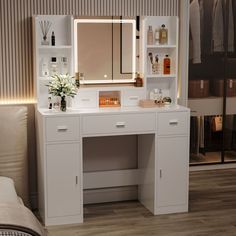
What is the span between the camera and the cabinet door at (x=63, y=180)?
169 inches

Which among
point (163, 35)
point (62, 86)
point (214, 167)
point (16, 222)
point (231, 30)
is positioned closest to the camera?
point (16, 222)

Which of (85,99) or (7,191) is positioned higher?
(85,99)

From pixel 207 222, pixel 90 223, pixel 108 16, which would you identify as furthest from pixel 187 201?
pixel 108 16

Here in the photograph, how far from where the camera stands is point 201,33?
5984mm

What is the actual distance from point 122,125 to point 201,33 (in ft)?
6.89

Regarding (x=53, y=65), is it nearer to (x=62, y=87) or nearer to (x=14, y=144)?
(x=62, y=87)

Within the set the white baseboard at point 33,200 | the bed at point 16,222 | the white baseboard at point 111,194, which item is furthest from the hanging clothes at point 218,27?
the bed at point 16,222

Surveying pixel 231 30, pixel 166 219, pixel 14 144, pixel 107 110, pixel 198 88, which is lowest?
pixel 166 219

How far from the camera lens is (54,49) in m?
4.60

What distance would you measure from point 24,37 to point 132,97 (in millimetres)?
1121

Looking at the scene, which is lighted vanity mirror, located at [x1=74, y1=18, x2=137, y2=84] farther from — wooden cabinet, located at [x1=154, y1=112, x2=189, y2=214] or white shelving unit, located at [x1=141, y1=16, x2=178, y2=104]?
wooden cabinet, located at [x1=154, y1=112, x2=189, y2=214]

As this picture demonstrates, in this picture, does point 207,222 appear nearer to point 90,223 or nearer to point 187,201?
point 187,201

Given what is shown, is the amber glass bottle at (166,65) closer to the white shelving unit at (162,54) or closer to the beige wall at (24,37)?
the white shelving unit at (162,54)

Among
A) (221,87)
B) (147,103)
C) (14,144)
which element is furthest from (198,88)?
(14,144)
